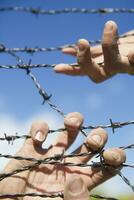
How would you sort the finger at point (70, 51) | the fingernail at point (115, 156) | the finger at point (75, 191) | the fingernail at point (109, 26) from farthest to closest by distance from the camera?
the finger at point (70, 51)
the fingernail at point (115, 156)
the fingernail at point (109, 26)
the finger at point (75, 191)

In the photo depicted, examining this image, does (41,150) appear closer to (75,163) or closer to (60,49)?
(75,163)

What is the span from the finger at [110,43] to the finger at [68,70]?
0.21m

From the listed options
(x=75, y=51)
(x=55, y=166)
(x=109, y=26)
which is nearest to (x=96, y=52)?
(x=75, y=51)

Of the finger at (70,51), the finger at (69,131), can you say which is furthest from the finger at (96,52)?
the finger at (69,131)

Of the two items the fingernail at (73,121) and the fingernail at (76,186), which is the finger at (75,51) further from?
the fingernail at (76,186)

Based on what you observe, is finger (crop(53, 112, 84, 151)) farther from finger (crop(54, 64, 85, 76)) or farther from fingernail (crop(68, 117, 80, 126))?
finger (crop(54, 64, 85, 76))

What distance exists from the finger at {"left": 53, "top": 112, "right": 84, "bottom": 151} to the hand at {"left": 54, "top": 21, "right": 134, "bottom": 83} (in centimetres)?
23

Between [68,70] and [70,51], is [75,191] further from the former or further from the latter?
[70,51]

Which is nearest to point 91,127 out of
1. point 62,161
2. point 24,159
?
point 62,161

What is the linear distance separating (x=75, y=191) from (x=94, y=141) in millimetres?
455

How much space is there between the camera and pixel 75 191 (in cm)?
195

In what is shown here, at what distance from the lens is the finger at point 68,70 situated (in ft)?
7.73

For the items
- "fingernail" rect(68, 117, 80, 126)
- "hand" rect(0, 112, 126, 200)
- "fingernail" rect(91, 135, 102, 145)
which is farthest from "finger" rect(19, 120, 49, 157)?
"fingernail" rect(91, 135, 102, 145)

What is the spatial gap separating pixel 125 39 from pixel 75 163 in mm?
726
